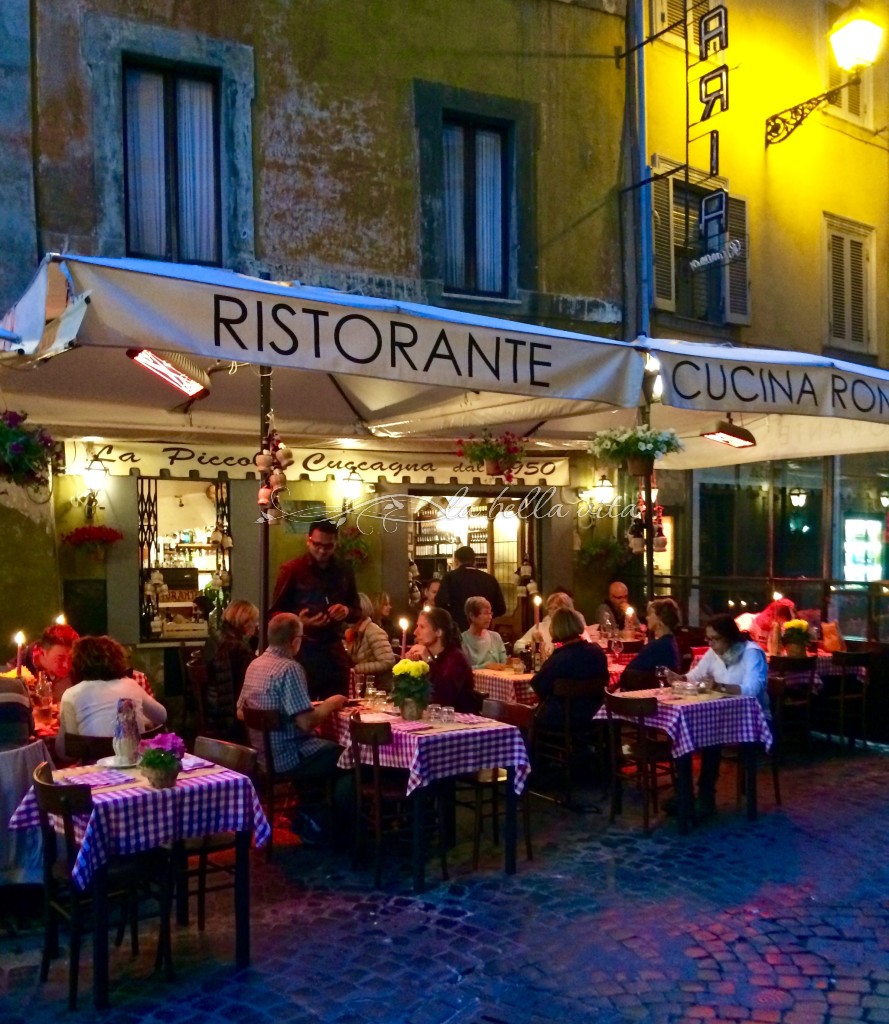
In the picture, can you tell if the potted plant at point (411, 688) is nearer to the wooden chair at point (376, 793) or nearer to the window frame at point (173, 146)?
the wooden chair at point (376, 793)

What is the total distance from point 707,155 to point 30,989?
12.4m

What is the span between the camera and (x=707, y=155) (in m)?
13.5

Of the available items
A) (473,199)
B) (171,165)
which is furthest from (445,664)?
(473,199)

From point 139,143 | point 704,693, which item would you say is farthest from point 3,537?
point 704,693

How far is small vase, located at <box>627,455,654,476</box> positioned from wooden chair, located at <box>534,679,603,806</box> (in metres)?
1.80

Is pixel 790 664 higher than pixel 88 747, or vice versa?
pixel 88 747

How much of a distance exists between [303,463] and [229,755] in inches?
249

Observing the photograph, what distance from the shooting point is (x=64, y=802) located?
4.39 meters

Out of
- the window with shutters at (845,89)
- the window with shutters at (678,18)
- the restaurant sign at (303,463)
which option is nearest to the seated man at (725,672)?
the restaurant sign at (303,463)

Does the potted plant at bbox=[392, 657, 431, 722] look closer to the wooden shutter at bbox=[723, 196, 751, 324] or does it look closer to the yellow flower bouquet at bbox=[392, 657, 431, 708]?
the yellow flower bouquet at bbox=[392, 657, 431, 708]

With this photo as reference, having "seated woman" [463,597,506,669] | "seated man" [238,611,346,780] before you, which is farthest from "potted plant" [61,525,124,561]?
"seated man" [238,611,346,780]

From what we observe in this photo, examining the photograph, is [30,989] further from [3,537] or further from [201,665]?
[3,537]

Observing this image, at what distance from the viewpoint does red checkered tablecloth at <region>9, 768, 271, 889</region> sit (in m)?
4.38

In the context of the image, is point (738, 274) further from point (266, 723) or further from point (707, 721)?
point (266, 723)
